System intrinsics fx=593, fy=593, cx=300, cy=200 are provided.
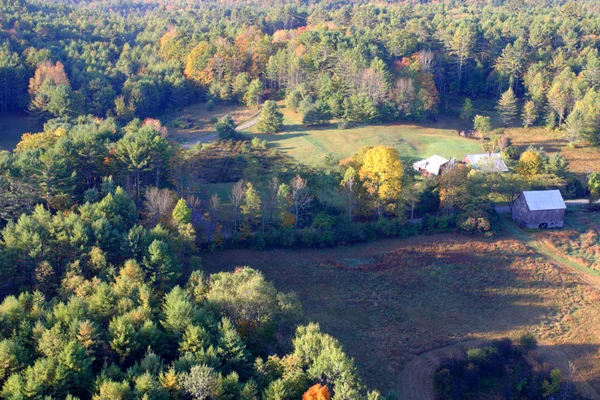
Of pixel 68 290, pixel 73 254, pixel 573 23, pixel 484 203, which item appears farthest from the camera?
pixel 573 23

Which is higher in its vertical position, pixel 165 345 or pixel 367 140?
pixel 367 140

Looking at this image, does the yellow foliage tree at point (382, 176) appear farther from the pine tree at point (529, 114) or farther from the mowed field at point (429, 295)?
the pine tree at point (529, 114)

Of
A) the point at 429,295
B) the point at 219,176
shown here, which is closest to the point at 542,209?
the point at 429,295

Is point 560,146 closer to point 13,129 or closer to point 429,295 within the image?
point 429,295

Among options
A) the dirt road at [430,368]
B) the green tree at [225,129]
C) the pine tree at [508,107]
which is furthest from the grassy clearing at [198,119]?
the dirt road at [430,368]

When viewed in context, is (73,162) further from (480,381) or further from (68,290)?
(480,381)

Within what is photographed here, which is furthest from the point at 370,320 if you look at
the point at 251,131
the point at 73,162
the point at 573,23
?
the point at 573,23
